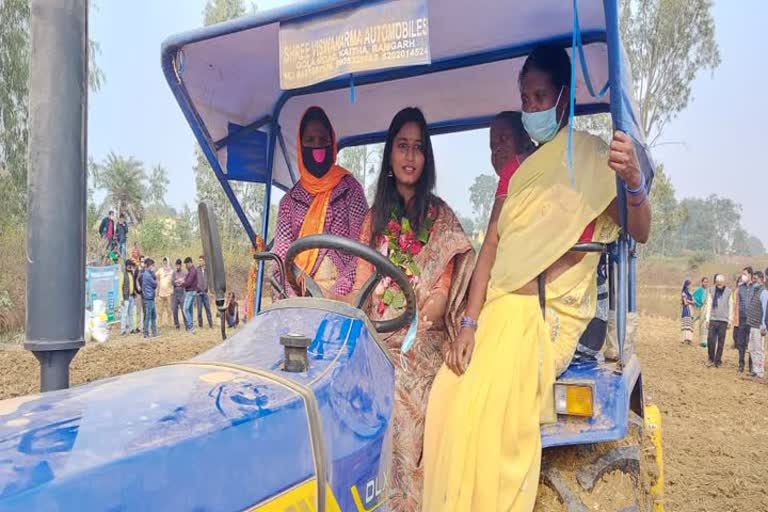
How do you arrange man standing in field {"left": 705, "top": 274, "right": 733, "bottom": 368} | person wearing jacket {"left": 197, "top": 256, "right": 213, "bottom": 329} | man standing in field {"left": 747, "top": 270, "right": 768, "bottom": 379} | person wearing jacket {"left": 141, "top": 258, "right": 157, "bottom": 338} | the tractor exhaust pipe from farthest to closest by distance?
person wearing jacket {"left": 197, "top": 256, "right": 213, "bottom": 329} → person wearing jacket {"left": 141, "top": 258, "right": 157, "bottom": 338} → man standing in field {"left": 705, "top": 274, "right": 733, "bottom": 368} → man standing in field {"left": 747, "top": 270, "right": 768, "bottom": 379} → the tractor exhaust pipe

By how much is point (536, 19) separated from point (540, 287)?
4.37 ft

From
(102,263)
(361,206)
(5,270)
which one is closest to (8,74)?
(5,270)

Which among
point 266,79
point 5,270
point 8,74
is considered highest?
point 8,74

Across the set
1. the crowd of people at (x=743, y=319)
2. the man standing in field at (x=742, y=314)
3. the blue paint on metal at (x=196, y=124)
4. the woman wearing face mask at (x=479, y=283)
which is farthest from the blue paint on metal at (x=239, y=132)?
the man standing in field at (x=742, y=314)

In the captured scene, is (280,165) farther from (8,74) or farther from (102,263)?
(102,263)

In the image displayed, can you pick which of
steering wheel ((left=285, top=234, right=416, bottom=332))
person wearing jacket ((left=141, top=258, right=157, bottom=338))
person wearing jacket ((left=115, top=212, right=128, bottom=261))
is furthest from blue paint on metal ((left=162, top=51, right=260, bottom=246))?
person wearing jacket ((left=115, top=212, right=128, bottom=261))

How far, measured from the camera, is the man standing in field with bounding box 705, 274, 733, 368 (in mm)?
11761

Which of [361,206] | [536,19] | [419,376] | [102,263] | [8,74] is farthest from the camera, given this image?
[102,263]

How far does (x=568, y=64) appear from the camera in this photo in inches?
107

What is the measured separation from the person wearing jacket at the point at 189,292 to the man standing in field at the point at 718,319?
11.8 meters

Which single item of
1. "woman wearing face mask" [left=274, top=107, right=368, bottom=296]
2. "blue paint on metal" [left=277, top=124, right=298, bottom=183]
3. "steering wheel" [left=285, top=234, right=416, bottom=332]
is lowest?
"steering wheel" [left=285, top=234, right=416, bottom=332]

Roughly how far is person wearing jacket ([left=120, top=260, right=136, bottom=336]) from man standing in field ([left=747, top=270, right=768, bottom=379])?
1341cm

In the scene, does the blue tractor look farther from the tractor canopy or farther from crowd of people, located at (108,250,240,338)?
crowd of people, located at (108,250,240,338)

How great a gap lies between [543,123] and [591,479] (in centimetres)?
140
